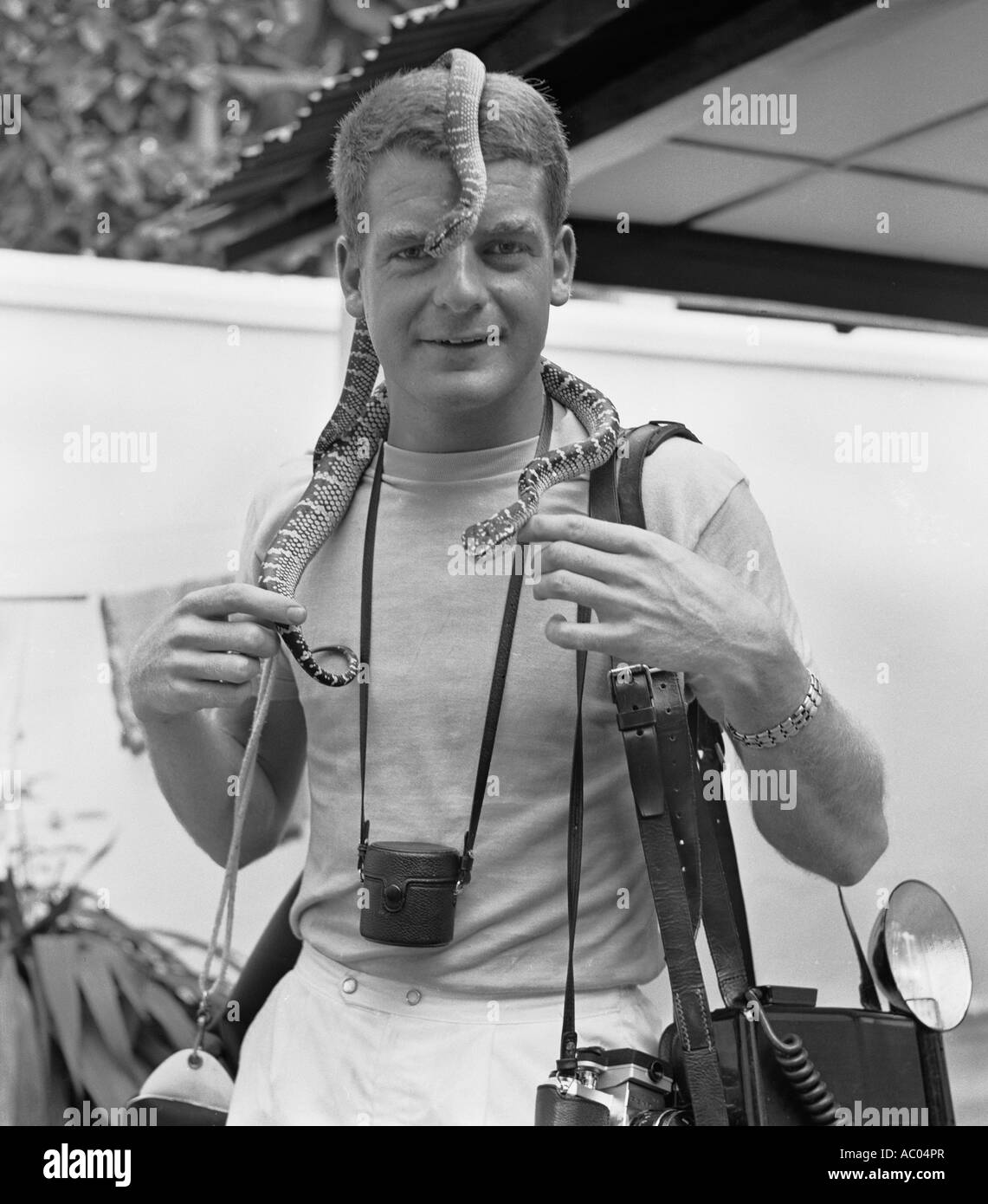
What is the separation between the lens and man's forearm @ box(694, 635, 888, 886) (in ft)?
5.75

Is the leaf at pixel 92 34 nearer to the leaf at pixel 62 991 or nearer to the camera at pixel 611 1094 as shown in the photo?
the leaf at pixel 62 991

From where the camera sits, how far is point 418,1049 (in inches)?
75.0

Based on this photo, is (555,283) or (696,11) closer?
(555,283)

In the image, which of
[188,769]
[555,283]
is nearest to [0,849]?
[188,769]

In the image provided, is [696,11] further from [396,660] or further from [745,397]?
[396,660]

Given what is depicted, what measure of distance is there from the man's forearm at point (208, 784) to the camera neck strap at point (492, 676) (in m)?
0.30

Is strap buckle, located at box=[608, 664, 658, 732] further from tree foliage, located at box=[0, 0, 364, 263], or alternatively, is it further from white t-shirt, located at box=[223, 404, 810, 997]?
tree foliage, located at box=[0, 0, 364, 263]

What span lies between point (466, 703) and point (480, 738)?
2.0 inches

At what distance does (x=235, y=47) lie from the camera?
31.2 ft

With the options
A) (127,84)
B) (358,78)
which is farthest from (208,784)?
(127,84)

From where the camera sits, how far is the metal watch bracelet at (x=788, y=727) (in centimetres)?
179

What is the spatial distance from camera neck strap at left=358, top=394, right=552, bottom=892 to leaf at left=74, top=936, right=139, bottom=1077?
2191mm

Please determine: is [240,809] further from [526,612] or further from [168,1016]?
[168,1016]
